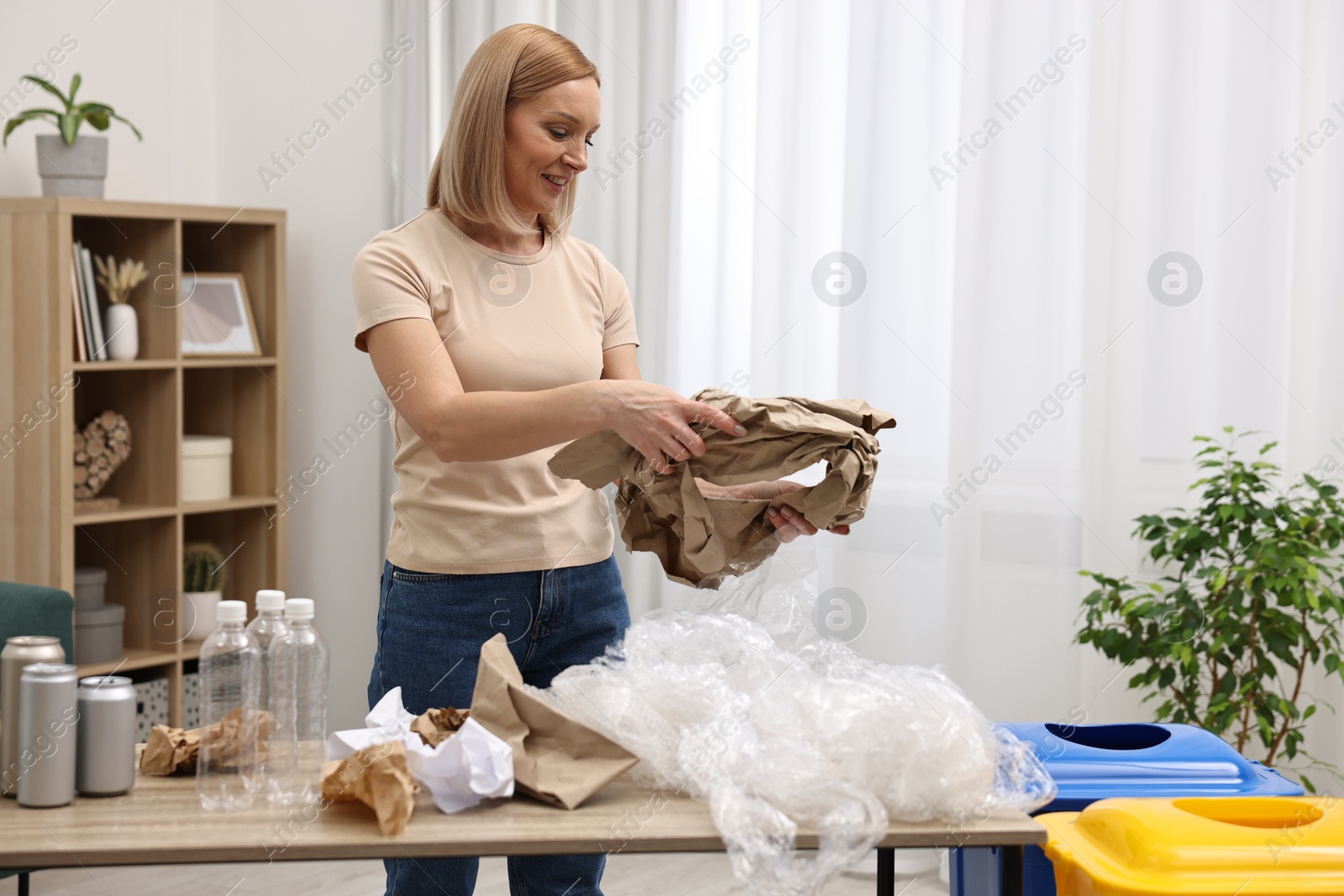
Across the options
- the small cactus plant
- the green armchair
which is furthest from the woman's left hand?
the small cactus plant

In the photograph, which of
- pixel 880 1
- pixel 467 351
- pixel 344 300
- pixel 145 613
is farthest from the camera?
pixel 344 300

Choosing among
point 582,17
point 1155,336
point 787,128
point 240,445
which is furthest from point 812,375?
point 240,445

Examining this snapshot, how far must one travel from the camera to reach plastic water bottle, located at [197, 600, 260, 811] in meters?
1.26

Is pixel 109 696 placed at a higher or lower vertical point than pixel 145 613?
higher

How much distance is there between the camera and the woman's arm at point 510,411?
4.61ft

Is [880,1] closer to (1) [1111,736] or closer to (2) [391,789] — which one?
(1) [1111,736]

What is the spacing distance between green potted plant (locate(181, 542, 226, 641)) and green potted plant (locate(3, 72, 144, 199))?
103 centimetres

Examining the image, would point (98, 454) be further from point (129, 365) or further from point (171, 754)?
point (171, 754)

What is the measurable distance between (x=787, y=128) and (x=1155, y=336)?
102 centimetres

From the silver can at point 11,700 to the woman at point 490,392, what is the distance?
1.54 ft

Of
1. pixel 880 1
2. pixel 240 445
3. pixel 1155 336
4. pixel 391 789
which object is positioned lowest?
pixel 391 789

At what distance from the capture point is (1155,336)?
2668 mm

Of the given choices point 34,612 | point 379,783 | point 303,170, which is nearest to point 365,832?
point 379,783

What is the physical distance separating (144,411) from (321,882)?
1.41 metres
